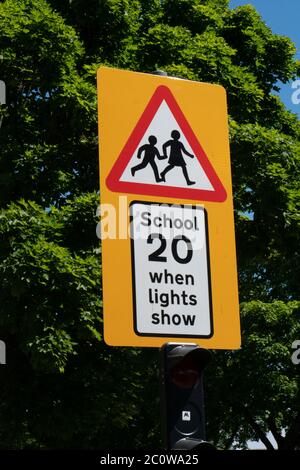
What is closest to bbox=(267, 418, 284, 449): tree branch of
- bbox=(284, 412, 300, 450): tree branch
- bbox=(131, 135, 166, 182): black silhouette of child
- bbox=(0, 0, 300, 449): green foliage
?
bbox=(284, 412, 300, 450): tree branch

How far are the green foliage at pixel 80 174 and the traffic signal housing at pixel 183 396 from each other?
35.0 feet

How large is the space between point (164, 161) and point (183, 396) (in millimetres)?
1188

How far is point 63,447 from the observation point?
1692cm

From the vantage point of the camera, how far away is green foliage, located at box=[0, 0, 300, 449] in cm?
1514

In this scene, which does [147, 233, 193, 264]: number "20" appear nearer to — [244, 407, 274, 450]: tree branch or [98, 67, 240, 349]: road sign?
[98, 67, 240, 349]: road sign

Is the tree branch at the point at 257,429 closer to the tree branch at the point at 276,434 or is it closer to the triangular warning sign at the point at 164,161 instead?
the tree branch at the point at 276,434

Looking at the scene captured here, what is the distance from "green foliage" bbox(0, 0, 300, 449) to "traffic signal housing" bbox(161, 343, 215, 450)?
10.7 m

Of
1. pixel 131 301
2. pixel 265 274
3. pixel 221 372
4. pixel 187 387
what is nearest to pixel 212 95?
pixel 131 301

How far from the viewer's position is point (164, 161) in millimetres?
4383

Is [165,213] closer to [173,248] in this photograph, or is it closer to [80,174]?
Answer: [173,248]

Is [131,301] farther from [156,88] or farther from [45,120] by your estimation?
[45,120]

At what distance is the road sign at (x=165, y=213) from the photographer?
161 inches

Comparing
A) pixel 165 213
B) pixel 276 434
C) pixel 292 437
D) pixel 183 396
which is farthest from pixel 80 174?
pixel 276 434

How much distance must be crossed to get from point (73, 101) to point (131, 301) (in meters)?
Result: 13.1
